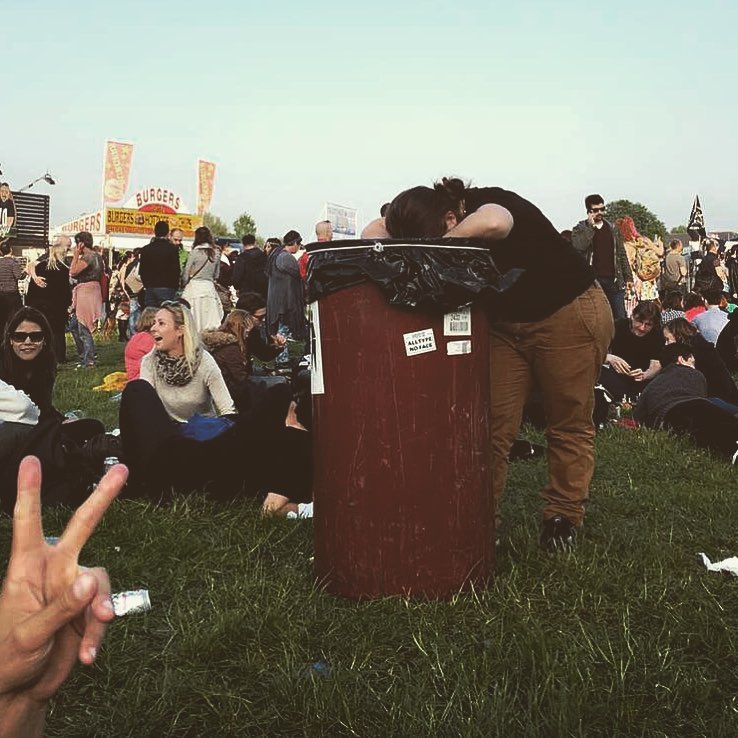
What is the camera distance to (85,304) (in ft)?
43.5

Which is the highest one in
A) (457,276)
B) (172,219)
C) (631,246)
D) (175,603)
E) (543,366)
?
(172,219)

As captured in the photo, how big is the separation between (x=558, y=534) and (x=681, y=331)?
4706 mm

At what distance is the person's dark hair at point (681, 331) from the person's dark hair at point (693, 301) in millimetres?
3034

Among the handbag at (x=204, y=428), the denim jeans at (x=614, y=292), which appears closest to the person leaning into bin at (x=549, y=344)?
the handbag at (x=204, y=428)

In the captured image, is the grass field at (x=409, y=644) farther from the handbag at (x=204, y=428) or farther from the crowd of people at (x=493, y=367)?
the handbag at (x=204, y=428)

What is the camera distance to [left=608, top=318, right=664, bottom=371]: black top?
8.86 meters

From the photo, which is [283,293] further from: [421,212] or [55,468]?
[421,212]

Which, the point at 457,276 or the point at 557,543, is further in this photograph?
the point at 557,543

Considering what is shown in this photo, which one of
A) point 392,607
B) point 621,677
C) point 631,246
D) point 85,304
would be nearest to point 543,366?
point 392,607

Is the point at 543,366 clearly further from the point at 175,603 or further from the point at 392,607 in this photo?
the point at 175,603

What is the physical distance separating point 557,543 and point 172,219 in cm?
4837

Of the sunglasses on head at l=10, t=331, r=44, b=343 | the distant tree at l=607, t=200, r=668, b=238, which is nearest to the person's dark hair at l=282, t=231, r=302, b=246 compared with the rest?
the sunglasses on head at l=10, t=331, r=44, b=343

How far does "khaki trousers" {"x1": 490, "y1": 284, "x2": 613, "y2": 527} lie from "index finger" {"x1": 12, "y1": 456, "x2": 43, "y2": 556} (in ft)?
9.51

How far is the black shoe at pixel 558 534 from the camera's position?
13.1 feet
